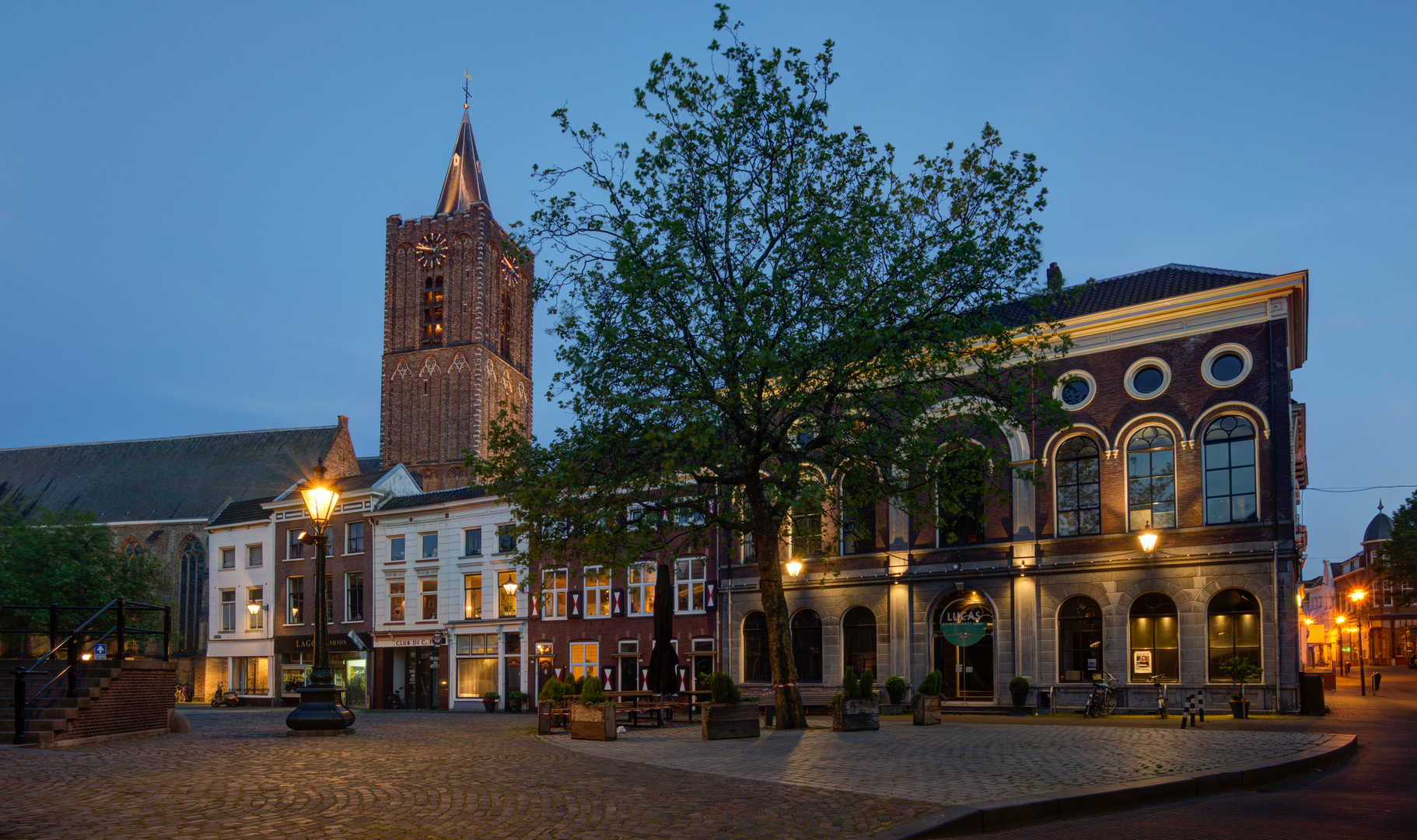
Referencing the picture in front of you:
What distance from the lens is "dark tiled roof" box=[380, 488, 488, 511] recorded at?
44.9 m

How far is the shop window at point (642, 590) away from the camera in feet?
132

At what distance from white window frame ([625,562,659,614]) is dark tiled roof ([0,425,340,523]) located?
116 feet

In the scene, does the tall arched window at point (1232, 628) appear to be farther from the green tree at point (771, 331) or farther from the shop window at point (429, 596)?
the shop window at point (429, 596)

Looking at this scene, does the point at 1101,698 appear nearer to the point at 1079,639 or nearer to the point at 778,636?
the point at 1079,639

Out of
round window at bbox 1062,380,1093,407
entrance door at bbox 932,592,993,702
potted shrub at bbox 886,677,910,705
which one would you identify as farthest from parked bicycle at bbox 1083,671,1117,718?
round window at bbox 1062,380,1093,407

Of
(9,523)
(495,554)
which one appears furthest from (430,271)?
(495,554)

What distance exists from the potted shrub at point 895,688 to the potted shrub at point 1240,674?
7497 millimetres

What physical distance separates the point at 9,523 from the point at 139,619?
7854 mm

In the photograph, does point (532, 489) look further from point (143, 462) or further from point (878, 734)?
point (143, 462)

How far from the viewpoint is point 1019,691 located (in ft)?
95.3

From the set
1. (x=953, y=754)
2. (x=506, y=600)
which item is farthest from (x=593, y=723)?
(x=506, y=600)

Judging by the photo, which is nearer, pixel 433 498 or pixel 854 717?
pixel 854 717

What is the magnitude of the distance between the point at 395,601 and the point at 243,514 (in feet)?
44.5

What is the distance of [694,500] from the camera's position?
2108 cm
